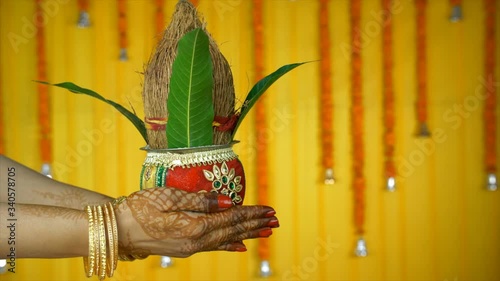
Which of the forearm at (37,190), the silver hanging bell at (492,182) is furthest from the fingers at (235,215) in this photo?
the silver hanging bell at (492,182)

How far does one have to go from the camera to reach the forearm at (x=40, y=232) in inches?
27.2

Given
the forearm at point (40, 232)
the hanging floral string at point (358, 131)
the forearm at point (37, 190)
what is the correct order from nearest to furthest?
the forearm at point (40, 232) → the forearm at point (37, 190) → the hanging floral string at point (358, 131)

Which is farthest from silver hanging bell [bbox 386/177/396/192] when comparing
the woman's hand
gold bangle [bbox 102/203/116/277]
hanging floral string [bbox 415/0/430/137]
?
gold bangle [bbox 102/203/116/277]

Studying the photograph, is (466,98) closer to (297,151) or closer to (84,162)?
(297,151)

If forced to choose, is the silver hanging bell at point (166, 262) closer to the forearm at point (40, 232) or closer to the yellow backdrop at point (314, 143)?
the yellow backdrop at point (314, 143)

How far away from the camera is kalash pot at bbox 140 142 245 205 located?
807 mm

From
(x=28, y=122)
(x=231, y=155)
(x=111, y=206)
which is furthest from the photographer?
(x=28, y=122)

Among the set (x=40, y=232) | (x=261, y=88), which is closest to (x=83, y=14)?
(x=261, y=88)

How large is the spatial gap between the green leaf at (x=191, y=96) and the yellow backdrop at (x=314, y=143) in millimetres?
1448

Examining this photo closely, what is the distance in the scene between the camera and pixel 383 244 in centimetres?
234

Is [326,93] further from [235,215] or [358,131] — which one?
[235,215]

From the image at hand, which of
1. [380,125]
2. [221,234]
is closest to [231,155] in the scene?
[221,234]

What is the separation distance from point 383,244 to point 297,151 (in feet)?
1.79

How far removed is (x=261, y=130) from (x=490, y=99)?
38.2 inches
